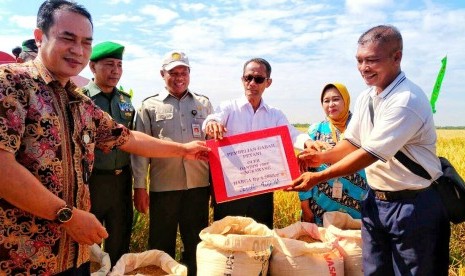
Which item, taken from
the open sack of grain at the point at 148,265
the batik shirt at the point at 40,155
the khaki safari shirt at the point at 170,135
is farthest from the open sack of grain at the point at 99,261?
the batik shirt at the point at 40,155

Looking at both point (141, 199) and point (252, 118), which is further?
point (252, 118)

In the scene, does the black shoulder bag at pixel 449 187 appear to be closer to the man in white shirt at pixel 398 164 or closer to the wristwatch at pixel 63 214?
the man in white shirt at pixel 398 164

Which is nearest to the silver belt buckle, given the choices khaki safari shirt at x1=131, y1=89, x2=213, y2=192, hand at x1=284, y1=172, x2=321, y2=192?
hand at x1=284, y1=172, x2=321, y2=192

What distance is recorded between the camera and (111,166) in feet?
11.2

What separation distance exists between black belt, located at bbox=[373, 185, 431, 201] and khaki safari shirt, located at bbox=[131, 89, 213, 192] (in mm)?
1637

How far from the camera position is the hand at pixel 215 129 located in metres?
3.26

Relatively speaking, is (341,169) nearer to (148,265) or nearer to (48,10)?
(148,265)

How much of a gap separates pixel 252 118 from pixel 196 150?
844 millimetres

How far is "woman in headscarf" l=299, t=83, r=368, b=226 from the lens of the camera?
12.2 feet

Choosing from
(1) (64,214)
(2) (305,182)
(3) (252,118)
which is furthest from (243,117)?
(1) (64,214)

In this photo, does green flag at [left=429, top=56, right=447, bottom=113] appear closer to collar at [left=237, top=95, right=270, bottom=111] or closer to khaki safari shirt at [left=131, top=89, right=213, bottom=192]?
collar at [left=237, top=95, right=270, bottom=111]

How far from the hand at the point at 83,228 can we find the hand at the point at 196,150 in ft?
4.72

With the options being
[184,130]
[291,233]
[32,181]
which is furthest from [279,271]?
[32,181]

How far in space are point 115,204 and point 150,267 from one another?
0.74 metres
